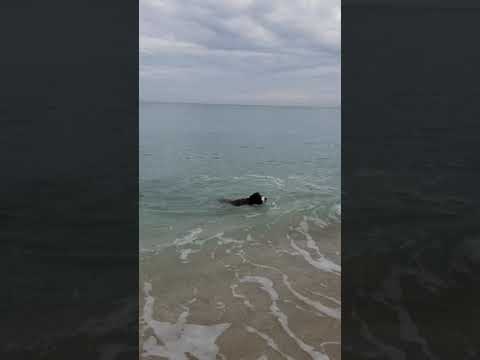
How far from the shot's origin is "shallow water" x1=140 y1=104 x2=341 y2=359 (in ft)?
8.35

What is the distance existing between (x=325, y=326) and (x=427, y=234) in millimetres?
2097

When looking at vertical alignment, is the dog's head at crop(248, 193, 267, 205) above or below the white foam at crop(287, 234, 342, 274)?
above

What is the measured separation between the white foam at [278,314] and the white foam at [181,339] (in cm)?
39

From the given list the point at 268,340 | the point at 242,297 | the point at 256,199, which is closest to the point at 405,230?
the point at 242,297

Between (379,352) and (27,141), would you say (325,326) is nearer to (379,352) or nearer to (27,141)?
(379,352)

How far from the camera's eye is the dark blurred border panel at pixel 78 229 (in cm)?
182

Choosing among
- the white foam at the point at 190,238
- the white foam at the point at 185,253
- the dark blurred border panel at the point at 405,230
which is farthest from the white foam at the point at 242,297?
the white foam at the point at 190,238

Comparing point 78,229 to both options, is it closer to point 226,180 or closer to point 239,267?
point 239,267

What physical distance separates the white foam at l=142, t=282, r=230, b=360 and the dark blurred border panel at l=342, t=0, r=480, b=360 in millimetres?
809

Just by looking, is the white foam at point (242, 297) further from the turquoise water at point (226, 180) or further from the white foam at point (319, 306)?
the turquoise water at point (226, 180)

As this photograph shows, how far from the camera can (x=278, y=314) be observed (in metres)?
2.95

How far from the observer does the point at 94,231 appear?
478 centimetres

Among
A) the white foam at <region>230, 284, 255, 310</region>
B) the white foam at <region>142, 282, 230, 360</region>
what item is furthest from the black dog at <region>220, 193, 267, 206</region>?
the white foam at <region>142, 282, 230, 360</region>

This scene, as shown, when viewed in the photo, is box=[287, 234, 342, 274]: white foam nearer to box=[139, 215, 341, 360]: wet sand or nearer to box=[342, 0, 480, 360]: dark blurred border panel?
box=[139, 215, 341, 360]: wet sand
